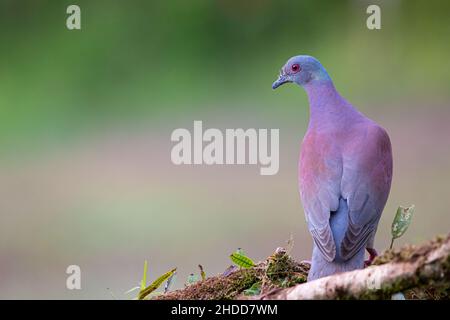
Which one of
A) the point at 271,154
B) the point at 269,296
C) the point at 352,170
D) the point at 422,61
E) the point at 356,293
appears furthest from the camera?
the point at 422,61

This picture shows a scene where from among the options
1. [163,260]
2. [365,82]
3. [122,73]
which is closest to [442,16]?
[365,82]

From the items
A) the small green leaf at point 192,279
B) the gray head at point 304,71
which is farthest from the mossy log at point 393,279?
the gray head at point 304,71

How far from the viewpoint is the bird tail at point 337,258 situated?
283 cm

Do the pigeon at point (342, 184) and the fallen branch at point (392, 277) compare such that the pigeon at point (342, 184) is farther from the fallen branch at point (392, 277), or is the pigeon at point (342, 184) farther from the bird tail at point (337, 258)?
the fallen branch at point (392, 277)

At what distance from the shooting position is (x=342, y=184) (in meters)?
3.03

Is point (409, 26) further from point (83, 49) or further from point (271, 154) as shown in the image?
point (83, 49)

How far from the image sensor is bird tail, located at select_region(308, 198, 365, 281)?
2828mm

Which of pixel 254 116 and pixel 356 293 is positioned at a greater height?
pixel 254 116

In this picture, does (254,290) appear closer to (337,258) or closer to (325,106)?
(337,258)

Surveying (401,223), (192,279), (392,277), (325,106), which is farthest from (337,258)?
(392,277)

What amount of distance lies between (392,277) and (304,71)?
1.61 meters

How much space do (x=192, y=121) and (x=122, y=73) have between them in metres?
0.97

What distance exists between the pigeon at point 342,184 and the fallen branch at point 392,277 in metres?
0.62

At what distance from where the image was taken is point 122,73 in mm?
7516
